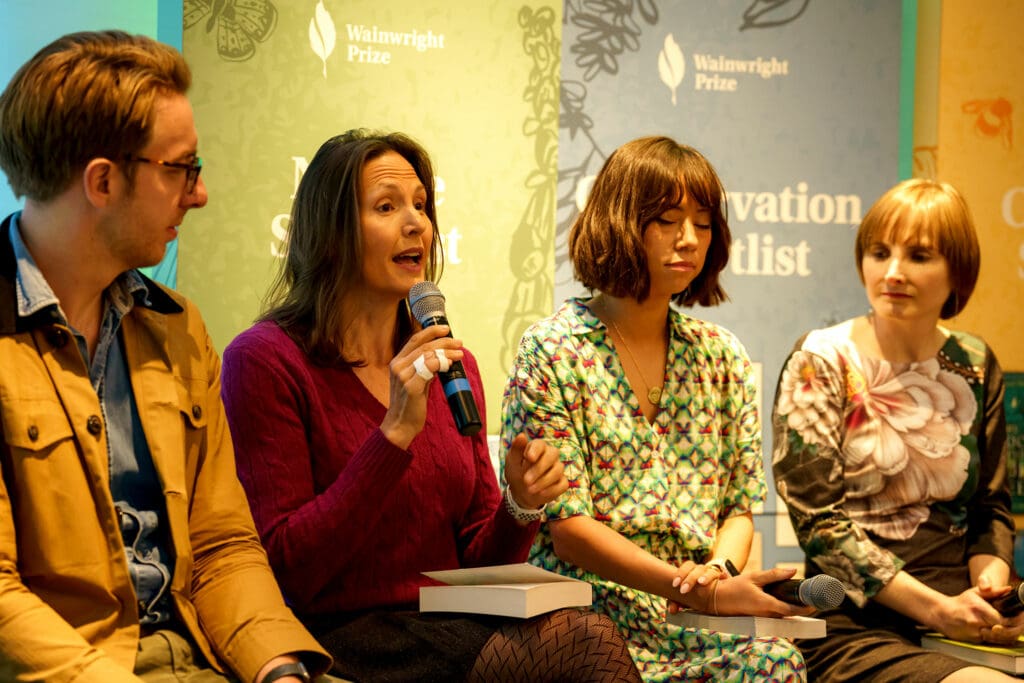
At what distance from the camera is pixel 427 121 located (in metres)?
3.78

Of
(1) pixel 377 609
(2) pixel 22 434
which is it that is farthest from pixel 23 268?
(1) pixel 377 609

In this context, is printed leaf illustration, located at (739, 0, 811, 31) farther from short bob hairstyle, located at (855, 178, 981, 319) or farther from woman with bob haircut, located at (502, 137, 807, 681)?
woman with bob haircut, located at (502, 137, 807, 681)

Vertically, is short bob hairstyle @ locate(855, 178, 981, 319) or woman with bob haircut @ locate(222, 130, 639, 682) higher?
short bob hairstyle @ locate(855, 178, 981, 319)

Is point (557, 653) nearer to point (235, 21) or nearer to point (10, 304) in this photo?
point (10, 304)

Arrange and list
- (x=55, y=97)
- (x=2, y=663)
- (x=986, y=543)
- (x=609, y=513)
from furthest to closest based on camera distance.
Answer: (x=986, y=543) → (x=609, y=513) → (x=55, y=97) → (x=2, y=663)

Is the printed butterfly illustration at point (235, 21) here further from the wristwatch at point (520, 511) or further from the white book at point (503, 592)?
the white book at point (503, 592)

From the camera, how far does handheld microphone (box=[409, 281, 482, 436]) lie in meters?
2.10

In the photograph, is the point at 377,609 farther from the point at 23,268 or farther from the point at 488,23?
the point at 488,23

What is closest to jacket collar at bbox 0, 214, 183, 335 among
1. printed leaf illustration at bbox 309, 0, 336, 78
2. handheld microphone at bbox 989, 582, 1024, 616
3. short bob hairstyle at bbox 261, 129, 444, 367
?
short bob hairstyle at bbox 261, 129, 444, 367

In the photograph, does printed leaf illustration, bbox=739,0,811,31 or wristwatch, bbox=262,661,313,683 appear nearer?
wristwatch, bbox=262,661,313,683

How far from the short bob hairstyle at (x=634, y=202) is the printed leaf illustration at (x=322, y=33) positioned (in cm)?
123

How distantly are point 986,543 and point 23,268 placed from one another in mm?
2532

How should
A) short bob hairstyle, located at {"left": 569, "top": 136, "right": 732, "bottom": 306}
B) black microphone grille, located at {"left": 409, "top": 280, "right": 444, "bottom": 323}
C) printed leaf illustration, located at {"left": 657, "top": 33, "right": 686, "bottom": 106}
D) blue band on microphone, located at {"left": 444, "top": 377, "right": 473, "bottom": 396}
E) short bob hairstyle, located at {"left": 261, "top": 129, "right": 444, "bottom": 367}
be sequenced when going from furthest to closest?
printed leaf illustration, located at {"left": 657, "top": 33, "right": 686, "bottom": 106} → short bob hairstyle, located at {"left": 569, "top": 136, "right": 732, "bottom": 306} → short bob hairstyle, located at {"left": 261, "top": 129, "right": 444, "bottom": 367} → black microphone grille, located at {"left": 409, "top": 280, "right": 444, "bottom": 323} → blue band on microphone, located at {"left": 444, "top": 377, "right": 473, "bottom": 396}

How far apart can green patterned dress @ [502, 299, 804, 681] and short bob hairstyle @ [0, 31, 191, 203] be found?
45.4 inches
